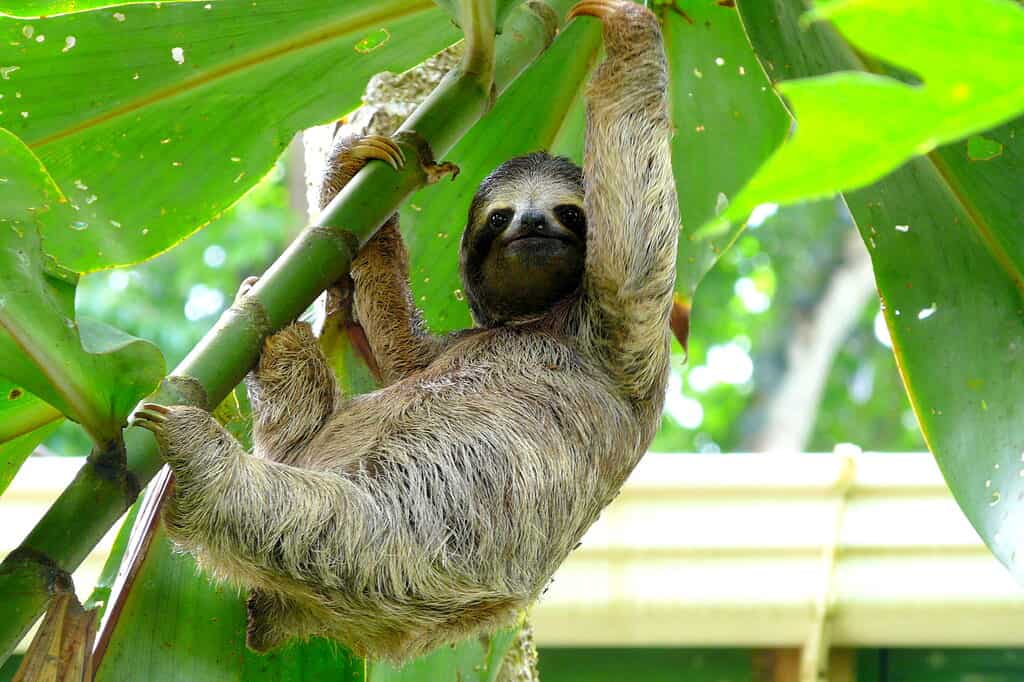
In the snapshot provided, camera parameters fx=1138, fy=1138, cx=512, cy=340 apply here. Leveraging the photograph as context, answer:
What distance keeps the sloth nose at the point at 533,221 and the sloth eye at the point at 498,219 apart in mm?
130

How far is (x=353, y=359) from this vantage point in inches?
133

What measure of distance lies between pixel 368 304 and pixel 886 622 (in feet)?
10.4

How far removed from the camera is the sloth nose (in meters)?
3.28

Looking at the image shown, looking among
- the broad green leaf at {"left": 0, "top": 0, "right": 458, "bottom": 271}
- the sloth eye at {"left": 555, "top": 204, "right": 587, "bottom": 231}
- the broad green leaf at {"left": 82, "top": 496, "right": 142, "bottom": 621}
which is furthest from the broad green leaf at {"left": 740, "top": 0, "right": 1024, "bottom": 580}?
the broad green leaf at {"left": 82, "top": 496, "right": 142, "bottom": 621}

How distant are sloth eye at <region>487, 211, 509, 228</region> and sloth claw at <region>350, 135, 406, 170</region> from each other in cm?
74

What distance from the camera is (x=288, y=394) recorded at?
2.94 meters

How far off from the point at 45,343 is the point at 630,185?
4.94 feet

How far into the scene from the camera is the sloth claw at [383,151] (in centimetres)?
246

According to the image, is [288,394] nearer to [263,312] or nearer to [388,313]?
[388,313]

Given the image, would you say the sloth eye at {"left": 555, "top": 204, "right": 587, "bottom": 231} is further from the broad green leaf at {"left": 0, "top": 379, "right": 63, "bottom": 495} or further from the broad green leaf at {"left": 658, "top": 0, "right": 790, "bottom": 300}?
the broad green leaf at {"left": 0, "top": 379, "right": 63, "bottom": 495}

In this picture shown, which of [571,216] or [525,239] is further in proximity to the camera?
[571,216]

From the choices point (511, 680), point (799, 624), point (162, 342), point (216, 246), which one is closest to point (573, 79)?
point (511, 680)

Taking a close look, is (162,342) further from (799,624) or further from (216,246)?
(799,624)

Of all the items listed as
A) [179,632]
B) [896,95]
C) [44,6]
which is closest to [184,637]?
[179,632]
